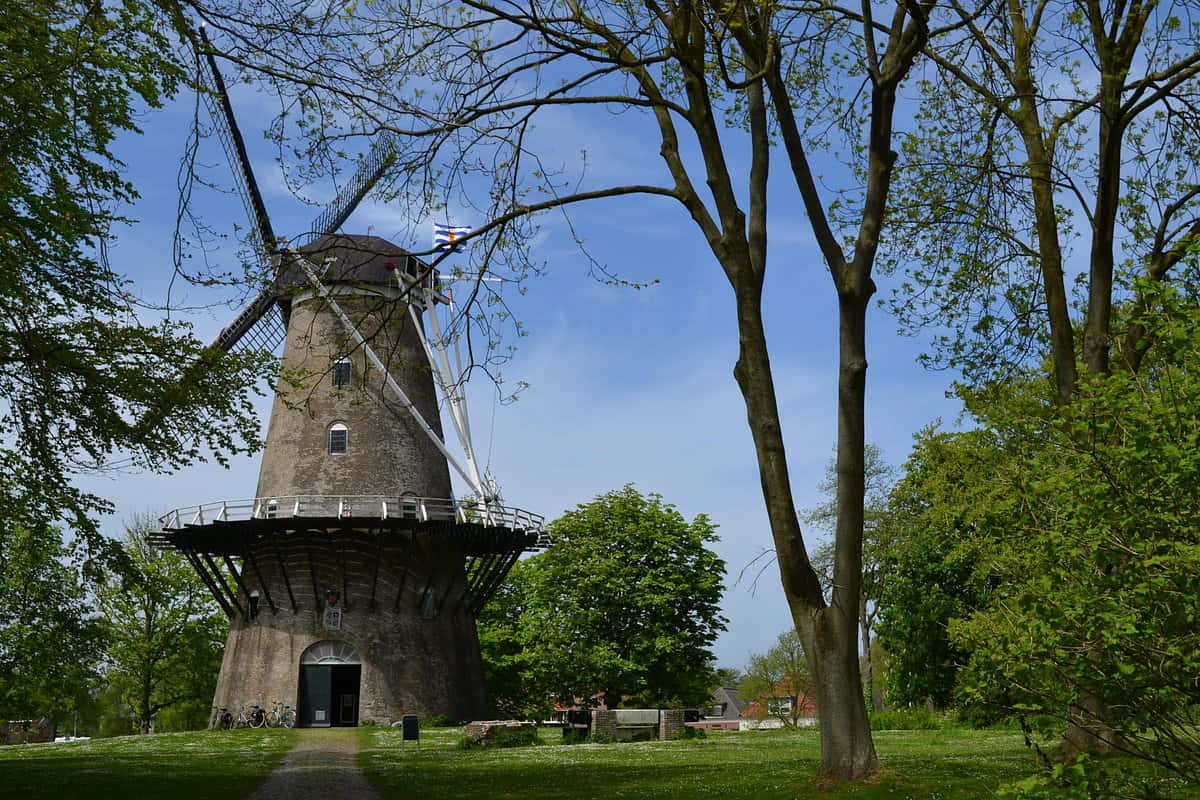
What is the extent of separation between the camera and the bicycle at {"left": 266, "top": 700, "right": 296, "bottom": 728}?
36281 mm

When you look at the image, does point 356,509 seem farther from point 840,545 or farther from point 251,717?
point 840,545

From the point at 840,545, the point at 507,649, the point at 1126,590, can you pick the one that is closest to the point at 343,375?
the point at 507,649

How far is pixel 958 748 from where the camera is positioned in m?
22.0

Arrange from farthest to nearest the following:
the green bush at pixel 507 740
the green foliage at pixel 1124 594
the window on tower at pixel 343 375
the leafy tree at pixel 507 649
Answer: the leafy tree at pixel 507 649 → the window on tower at pixel 343 375 → the green bush at pixel 507 740 → the green foliage at pixel 1124 594

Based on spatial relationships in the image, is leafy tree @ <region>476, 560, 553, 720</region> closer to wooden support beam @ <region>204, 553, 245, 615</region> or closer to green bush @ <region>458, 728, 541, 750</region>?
wooden support beam @ <region>204, 553, 245, 615</region>

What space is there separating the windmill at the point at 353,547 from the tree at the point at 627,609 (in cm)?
339

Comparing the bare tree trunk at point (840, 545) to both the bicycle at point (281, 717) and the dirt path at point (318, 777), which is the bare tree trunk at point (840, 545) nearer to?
the dirt path at point (318, 777)

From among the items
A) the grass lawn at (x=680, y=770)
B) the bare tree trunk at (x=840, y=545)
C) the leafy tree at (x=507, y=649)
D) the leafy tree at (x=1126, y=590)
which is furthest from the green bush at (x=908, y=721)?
the leafy tree at (x=1126, y=590)

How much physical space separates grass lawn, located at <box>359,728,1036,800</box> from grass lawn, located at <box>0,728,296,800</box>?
2169 millimetres

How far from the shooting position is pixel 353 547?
3756 cm

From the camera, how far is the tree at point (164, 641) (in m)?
51.3

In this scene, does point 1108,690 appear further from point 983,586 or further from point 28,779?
point 983,586

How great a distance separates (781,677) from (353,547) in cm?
2768

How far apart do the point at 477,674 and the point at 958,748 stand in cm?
2254
